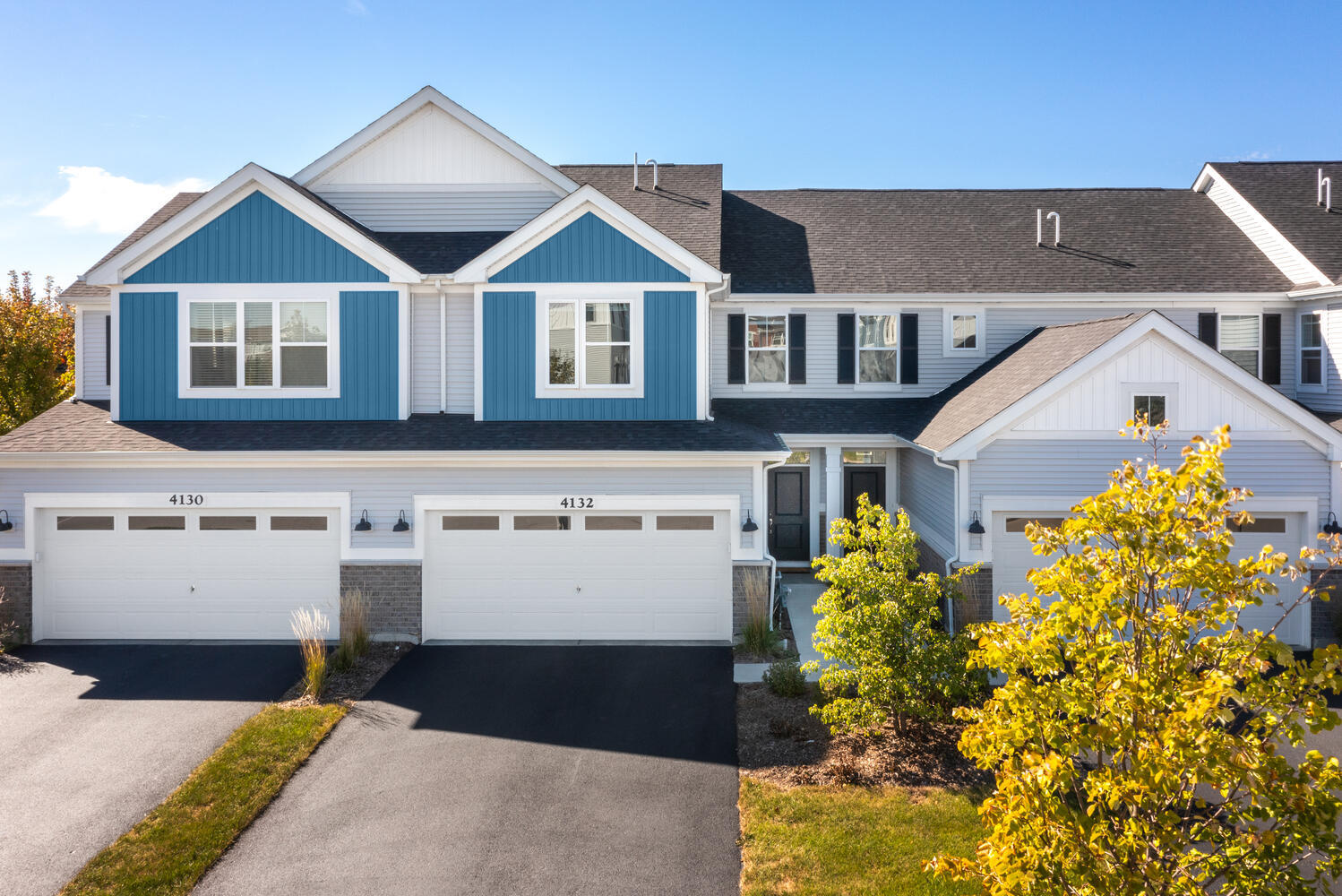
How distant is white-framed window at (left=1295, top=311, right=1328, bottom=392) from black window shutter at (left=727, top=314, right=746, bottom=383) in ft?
35.0

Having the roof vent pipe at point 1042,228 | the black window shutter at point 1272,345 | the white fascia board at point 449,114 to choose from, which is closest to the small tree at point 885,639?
the white fascia board at point 449,114

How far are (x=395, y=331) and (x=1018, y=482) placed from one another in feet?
33.1

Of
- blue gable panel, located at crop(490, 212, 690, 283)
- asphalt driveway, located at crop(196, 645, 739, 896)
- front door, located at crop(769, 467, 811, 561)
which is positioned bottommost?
asphalt driveway, located at crop(196, 645, 739, 896)

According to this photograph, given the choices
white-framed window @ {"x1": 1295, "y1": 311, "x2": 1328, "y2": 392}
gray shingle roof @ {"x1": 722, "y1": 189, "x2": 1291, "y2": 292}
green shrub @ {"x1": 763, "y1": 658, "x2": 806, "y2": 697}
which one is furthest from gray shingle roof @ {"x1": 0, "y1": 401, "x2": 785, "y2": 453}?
white-framed window @ {"x1": 1295, "y1": 311, "x2": 1328, "y2": 392}

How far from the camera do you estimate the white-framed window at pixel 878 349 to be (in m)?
17.0

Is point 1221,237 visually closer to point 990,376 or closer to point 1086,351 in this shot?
point 990,376

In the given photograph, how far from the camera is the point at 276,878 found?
Answer: 21.8ft

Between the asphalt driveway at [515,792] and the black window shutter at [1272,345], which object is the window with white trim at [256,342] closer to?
the asphalt driveway at [515,792]

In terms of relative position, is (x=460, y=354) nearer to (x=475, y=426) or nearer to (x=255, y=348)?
(x=475, y=426)

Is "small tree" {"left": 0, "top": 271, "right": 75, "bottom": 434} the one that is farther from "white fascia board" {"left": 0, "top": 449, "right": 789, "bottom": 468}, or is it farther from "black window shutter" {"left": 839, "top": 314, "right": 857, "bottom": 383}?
"black window shutter" {"left": 839, "top": 314, "right": 857, "bottom": 383}

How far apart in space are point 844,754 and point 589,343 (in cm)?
760

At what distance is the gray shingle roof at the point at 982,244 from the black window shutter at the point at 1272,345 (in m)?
0.61

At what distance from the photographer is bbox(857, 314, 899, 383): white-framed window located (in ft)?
55.6

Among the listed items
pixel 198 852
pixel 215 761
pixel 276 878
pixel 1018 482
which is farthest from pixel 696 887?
pixel 1018 482
